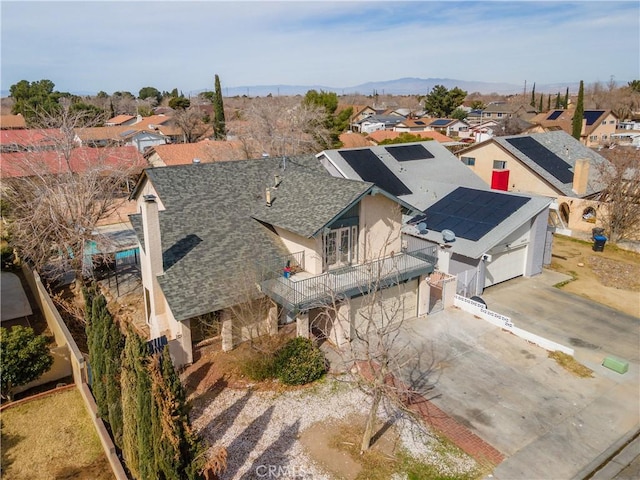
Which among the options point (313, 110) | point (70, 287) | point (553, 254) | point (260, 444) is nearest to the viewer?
point (260, 444)

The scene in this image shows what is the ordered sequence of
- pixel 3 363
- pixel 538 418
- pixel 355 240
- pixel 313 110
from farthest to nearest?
pixel 313 110, pixel 355 240, pixel 3 363, pixel 538 418

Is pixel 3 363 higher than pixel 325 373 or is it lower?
higher

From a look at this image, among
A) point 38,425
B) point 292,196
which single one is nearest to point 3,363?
point 38,425

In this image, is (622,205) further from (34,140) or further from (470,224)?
(34,140)

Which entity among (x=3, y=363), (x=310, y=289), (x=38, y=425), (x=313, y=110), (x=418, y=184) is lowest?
(x=38, y=425)

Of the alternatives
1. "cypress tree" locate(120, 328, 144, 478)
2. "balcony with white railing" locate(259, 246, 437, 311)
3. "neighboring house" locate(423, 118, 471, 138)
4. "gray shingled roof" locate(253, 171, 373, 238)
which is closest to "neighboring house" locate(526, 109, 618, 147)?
"neighboring house" locate(423, 118, 471, 138)

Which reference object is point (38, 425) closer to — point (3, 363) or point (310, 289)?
point (3, 363)

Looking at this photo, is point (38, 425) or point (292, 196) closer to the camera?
point (38, 425)

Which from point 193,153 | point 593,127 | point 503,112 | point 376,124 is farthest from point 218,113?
point 503,112
